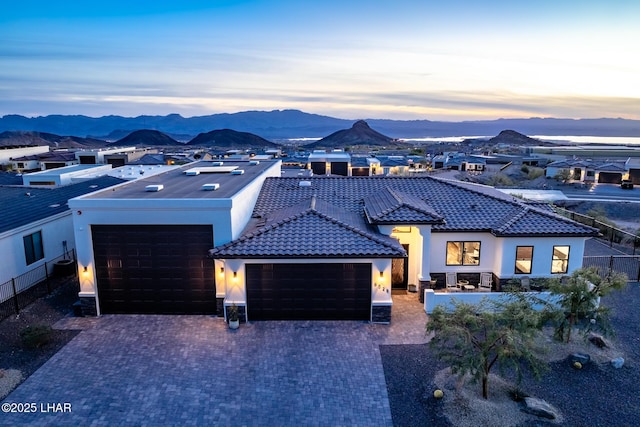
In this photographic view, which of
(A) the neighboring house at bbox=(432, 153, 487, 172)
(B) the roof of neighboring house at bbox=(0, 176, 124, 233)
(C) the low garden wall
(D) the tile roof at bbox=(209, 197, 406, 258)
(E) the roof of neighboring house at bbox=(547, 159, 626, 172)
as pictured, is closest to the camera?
(D) the tile roof at bbox=(209, 197, 406, 258)

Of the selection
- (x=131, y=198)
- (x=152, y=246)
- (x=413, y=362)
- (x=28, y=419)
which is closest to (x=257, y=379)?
(x=413, y=362)

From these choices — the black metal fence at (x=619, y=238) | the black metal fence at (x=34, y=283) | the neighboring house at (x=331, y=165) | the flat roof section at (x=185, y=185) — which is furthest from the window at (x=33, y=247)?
the neighboring house at (x=331, y=165)

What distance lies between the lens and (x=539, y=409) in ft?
32.0

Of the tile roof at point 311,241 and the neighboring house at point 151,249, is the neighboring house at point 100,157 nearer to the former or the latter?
the neighboring house at point 151,249

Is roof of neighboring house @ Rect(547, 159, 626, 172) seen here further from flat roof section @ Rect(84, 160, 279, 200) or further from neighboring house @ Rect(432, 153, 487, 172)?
flat roof section @ Rect(84, 160, 279, 200)

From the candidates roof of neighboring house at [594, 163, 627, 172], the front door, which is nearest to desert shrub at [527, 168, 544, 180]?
roof of neighboring house at [594, 163, 627, 172]

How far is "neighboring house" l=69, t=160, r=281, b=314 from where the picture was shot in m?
14.6

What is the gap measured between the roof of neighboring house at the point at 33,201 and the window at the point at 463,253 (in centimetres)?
1858

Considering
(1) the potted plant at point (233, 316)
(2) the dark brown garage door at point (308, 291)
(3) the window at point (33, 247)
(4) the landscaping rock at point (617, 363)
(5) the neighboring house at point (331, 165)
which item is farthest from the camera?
(5) the neighboring house at point (331, 165)

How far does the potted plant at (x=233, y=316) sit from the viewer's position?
46.8 feet

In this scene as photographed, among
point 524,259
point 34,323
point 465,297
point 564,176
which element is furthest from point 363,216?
point 564,176

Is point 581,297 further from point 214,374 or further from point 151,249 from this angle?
point 151,249

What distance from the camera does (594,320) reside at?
43.5 ft

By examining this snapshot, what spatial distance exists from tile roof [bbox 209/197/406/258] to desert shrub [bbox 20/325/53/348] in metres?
5.63
